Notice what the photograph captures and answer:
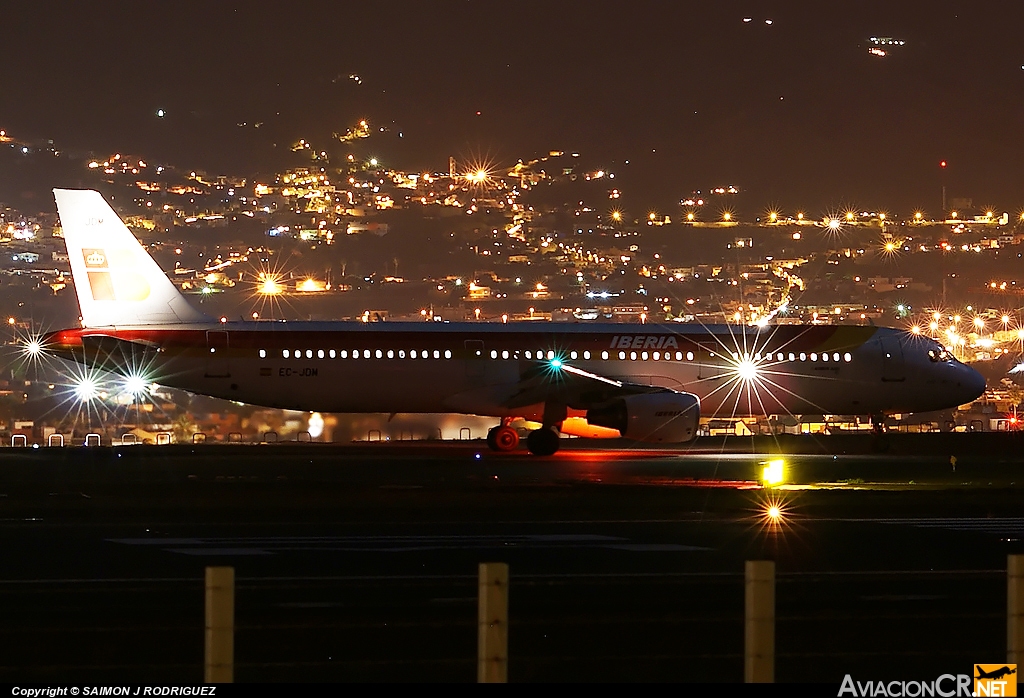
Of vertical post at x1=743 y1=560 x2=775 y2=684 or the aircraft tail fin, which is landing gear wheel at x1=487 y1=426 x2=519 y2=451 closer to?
the aircraft tail fin

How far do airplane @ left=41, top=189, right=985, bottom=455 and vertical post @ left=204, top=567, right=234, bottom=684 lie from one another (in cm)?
2916

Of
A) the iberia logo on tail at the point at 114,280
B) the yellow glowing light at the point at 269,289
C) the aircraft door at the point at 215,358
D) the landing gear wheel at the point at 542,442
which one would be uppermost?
the yellow glowing light at the point at 269,289

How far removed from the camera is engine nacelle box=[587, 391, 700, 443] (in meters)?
36.3

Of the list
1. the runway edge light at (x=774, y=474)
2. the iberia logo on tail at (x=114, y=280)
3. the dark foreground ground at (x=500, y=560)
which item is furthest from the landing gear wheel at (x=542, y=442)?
the iberia logo on tail at (x=114, y=280)

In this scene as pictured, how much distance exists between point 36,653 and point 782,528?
38.6ft

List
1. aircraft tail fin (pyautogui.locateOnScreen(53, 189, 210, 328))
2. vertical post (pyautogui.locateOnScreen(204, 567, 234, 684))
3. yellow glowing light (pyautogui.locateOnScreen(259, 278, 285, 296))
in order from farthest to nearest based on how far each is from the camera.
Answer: yellow glowing light (pyautogui.locateOnScreen(259, 278, 285, 296)) < aircraft tail fin (pyautogui.locateOnScreen(53, 189, 210, 328)) < vertical post (pyautogui.locateOnScreen(204, 567, 234, 684))

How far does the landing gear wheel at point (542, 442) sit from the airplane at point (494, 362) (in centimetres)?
3

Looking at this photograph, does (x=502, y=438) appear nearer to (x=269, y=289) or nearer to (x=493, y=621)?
(x=493, y=621)

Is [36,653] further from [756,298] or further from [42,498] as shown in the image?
[756,298]

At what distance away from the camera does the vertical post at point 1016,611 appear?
7995 mm

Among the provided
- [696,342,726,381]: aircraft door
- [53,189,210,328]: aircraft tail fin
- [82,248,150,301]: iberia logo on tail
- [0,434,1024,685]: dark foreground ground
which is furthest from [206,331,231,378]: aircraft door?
[696,342,726,381]: aircraft door

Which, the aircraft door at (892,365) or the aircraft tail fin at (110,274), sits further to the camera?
the aircraft door at (892,365)

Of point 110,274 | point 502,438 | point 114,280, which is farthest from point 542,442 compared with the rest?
point 110,274
